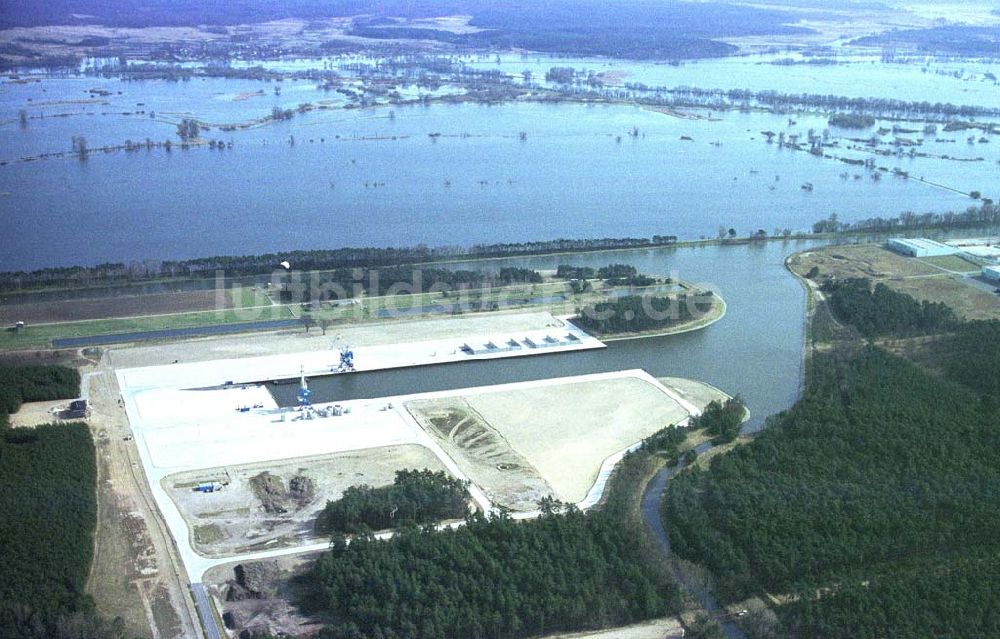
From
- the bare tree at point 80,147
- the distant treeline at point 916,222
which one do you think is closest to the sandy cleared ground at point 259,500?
the distant treeline at point 916,222

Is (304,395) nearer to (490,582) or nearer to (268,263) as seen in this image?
(490,582)

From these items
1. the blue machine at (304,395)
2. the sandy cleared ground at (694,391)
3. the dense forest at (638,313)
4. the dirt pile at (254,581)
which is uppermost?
the dense forest at (638,313)

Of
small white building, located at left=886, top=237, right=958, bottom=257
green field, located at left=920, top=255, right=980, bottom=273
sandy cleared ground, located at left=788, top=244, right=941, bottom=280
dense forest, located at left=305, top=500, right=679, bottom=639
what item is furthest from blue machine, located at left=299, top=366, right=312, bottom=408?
small white building, located at left=886, top=237, right=958, bottom=257

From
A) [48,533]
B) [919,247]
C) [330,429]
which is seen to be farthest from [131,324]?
[919,247]

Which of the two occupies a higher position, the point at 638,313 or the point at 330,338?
the point at 638,313

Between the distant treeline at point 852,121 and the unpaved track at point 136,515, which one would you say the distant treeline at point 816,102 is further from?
the unpaved track at point 136,515

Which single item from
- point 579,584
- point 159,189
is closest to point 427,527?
point 579,584
